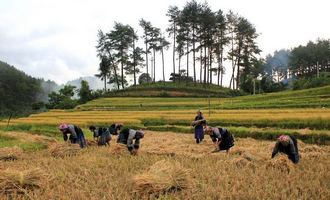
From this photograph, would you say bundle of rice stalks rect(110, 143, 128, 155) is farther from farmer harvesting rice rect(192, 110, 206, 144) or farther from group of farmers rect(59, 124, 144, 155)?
farmer harvesting rice rect(192, 110, 206, 144)

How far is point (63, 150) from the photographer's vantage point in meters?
13.3

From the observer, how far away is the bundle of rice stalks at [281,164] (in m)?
9.22

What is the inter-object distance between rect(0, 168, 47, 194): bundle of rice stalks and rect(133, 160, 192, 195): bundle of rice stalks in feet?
6.14

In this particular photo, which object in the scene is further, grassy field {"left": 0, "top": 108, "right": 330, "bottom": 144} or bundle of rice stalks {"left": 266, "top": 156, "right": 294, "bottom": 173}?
grassy field {"left": 0, "top": 108, "right": 330, "bottom": 144}

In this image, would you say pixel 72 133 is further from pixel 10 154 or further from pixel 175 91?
pixel 175 91

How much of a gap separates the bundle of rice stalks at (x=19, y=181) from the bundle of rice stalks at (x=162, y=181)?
73.7 inches

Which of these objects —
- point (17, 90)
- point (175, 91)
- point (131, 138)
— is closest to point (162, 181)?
point (131, 138)

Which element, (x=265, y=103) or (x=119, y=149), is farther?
(x=265, y=103)

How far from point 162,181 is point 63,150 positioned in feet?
23.6

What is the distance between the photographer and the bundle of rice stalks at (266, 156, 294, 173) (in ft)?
30.2

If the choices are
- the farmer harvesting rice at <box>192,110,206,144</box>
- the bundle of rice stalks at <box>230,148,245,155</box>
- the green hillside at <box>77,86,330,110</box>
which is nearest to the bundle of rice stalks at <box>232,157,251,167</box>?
the bundle of rice stalks at <box>230,148,245,155</box>

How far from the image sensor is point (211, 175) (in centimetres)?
854

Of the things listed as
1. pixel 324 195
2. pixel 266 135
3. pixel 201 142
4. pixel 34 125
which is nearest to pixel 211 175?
pixel 324 195

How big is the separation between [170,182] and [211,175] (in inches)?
69.0
